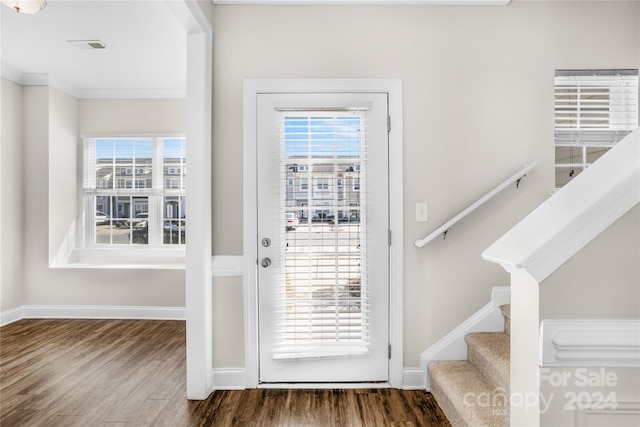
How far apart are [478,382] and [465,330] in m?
0.38

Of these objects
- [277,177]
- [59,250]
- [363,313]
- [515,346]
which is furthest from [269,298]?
[59,250]

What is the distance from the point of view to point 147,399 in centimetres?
229

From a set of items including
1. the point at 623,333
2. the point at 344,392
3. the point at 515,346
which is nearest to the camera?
the point at 623,333

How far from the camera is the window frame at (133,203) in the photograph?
4.25m

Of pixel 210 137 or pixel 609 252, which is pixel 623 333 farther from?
pixel 210 137

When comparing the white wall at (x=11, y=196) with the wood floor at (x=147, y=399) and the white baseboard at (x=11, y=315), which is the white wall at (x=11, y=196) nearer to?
the white baseboard at (x=11, y=315)

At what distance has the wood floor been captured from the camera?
2.05 metres

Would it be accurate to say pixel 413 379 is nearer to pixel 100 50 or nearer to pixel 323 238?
pixel 323 238

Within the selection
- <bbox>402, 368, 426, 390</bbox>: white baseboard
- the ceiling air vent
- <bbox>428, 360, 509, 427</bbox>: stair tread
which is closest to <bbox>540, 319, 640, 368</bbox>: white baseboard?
<bbox>428, 360, 509, 427</bbox>: stair tread

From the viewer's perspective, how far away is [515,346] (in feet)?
3.31

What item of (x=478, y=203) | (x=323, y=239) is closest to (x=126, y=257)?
(x=323, y=239)

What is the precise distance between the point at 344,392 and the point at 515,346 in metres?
1.60

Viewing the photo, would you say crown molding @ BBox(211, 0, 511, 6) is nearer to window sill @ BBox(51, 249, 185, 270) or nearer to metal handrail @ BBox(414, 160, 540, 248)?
metal handrail @ BBox(414, 160, 540, 248)

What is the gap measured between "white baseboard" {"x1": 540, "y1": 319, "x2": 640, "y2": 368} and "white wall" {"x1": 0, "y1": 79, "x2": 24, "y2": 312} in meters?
4.72
